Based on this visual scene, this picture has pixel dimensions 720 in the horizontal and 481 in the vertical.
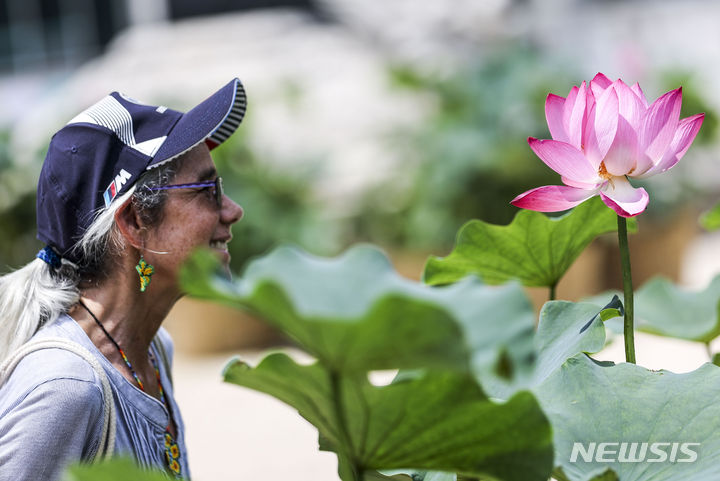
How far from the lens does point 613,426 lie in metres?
0.78

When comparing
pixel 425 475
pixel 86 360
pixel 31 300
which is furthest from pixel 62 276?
pixel 425 475

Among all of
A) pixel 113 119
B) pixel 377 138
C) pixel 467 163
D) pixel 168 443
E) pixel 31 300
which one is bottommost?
pixel 377 138

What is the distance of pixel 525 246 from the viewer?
1031mm

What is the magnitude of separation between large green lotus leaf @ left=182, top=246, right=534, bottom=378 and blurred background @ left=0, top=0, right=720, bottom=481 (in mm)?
2435

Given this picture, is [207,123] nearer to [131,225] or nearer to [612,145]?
[131,225]

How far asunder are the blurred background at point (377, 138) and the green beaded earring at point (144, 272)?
1901 mm

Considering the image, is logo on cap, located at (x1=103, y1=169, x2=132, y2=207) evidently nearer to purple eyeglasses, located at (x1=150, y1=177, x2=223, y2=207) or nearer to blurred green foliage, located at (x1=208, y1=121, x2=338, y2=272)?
purple eyeglasses, located at (x1=150, y1=177, x2=223, y2=207)

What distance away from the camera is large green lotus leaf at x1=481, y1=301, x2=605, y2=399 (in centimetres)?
84

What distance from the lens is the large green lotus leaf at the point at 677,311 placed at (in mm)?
1179

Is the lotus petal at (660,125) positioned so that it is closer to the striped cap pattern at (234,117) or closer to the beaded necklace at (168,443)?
the striped cap pattern at (234,117)

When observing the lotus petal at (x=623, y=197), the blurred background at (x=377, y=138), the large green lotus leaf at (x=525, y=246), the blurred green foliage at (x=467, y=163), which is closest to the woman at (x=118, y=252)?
the large green lotus leaf at (x=525, y=246)

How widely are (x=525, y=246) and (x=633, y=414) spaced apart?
0.97 ft

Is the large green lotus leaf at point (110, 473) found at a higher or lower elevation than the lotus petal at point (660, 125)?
lower

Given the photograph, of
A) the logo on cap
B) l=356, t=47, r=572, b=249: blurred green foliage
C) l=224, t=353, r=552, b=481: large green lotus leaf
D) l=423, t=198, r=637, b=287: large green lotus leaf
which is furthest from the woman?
l=356, t=47, r=572, b=249: blurred green foliage
